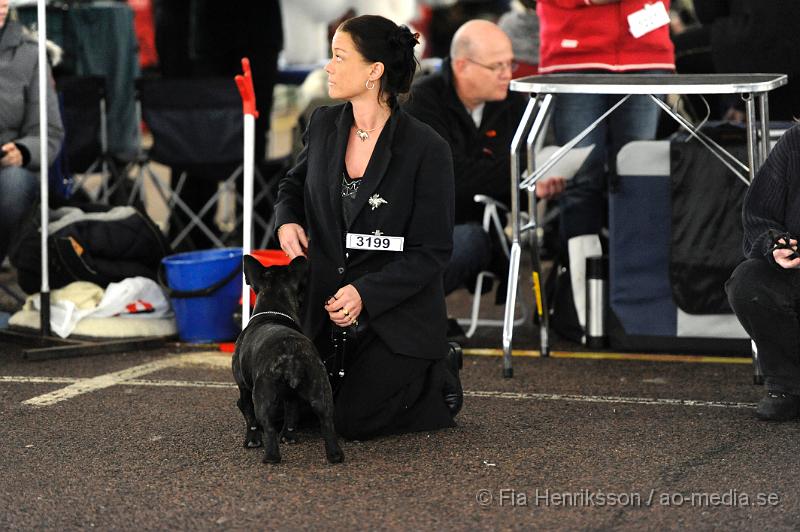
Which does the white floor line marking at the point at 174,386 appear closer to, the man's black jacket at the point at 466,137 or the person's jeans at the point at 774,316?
the person's jeans at the point at 774,316

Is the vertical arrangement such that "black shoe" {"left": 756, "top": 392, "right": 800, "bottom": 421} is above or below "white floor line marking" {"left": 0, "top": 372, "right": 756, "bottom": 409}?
above

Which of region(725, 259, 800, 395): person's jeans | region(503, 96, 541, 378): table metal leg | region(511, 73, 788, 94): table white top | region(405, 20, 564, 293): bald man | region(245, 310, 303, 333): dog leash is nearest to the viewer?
region(245, 310, 303, 333): dog leash

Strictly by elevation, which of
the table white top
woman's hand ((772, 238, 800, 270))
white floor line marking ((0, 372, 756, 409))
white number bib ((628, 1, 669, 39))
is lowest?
white floor line marking ((0, 372, 756, 409))

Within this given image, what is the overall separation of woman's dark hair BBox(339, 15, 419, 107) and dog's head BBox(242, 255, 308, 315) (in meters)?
0.58

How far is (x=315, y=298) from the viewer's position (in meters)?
3.96

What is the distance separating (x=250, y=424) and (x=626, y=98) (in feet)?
6.18

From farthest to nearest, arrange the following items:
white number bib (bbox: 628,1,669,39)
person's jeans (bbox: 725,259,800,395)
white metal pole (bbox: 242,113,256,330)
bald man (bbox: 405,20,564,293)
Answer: bald man (bbox: 405,20,564,293)
white number bib (bbox: 628,1,669,39)
white metal pole (bbox: 242,113,256,330)
person's jeans (bbox: 725,259,800,395)

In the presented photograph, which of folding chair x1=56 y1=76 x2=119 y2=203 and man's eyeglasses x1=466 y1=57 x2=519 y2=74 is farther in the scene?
folding chair x1=56 y1=76 x2=119 y2=203

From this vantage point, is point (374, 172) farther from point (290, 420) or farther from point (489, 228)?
point (489, 228)

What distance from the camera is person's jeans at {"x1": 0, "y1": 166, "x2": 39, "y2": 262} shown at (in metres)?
5.54

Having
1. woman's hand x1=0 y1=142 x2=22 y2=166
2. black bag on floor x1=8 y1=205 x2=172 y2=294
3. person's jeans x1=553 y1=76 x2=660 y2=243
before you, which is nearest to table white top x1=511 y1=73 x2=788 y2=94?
person's jeans x1=553 y1=76 x2=660 y2=243

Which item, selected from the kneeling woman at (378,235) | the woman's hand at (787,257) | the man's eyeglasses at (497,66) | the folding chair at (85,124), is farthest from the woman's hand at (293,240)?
the folding chair at (85,124)

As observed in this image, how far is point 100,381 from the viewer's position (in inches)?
187

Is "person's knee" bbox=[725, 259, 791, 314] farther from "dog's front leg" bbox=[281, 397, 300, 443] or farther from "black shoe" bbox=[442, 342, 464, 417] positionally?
"dog's front leg" bbox=[281, 397, 300, 443]
